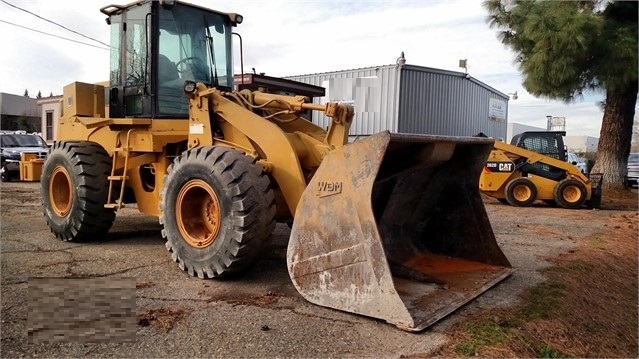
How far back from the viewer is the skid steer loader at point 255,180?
A: 3.79m

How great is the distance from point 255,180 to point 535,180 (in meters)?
9.95

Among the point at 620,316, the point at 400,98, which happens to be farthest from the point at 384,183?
the point at 400,98

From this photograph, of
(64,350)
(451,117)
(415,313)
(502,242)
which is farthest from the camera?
(451,117)

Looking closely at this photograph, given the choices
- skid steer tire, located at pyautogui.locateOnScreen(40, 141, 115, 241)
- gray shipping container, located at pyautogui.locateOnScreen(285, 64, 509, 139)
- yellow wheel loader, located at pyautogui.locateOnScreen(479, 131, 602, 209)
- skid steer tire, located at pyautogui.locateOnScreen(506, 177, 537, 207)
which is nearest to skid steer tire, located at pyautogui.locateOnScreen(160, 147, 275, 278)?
skid steer tire, located at pyautogui.locateOnScreen(40, 141, 115, 241)

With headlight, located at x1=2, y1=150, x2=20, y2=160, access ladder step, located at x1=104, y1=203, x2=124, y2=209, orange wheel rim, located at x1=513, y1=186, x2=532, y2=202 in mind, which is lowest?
orange wheel rim, located at x1=513, y1=186, x2=532, y2=202

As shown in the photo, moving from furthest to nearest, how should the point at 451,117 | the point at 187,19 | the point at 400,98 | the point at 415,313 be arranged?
the point at 451,117
the point at 400,98
the point at 187,19
the point at 415,313

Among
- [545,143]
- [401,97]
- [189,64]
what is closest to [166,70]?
[189,64]

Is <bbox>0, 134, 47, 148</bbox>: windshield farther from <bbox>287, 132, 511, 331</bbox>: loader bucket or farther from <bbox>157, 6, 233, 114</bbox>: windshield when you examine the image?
<bbox>287, 132, 511, 331</bbox>: loader bucket

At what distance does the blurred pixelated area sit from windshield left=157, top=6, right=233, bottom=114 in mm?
2418

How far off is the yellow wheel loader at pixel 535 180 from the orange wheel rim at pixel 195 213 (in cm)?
872

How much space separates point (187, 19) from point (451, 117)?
570 inches

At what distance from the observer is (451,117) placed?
62.3 feet

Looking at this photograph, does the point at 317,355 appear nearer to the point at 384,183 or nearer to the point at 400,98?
the point at 384,183

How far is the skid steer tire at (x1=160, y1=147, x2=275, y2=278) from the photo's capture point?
4.29 metres
